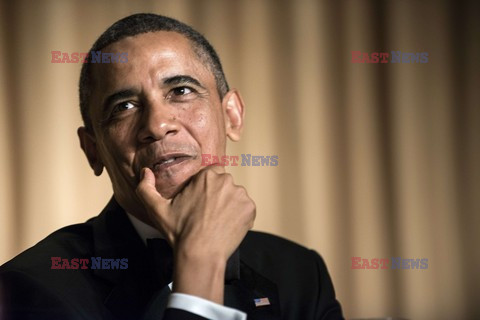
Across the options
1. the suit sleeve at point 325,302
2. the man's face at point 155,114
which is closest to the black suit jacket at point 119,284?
the suit sleeve at point 325,302

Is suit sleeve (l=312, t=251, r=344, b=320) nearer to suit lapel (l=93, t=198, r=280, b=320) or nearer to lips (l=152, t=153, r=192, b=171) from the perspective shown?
suit lapel (l=93, t=198, r=280, b=320)

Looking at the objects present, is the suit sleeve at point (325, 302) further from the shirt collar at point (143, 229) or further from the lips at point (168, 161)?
the lips at point (168, 161)

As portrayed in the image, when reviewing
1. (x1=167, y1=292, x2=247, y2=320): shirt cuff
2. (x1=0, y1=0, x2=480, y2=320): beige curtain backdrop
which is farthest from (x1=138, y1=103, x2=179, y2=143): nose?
(x1=0, y1=0, x2=480, y2=320): beige curtain backdrop

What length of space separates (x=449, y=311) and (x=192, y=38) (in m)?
2.02

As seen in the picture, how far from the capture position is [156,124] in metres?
Result: 1.78

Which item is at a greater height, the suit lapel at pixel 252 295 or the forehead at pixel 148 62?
the forehead at pixel 148 62

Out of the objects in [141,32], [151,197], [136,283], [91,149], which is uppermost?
[141,32]

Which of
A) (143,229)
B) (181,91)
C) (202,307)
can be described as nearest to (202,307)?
(202,307)

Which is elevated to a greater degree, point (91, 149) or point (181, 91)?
point (181, 91)

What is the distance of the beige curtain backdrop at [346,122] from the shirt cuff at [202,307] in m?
1.47

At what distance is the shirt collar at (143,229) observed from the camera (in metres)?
1.95

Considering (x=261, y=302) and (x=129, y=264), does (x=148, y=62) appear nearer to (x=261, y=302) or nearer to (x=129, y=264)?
(x=129, y=264)

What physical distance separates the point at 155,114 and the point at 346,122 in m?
1.58

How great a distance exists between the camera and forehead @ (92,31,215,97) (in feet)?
6.10
